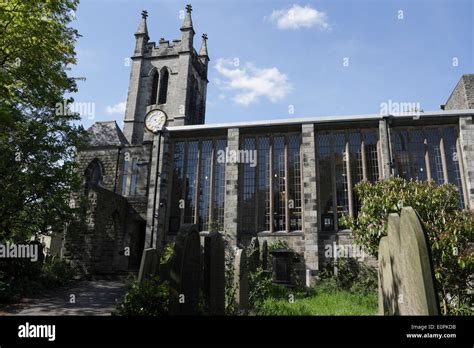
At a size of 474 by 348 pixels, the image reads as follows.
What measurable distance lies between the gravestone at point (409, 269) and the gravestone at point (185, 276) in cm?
343

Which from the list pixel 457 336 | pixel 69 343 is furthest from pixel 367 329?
pixel 69 343

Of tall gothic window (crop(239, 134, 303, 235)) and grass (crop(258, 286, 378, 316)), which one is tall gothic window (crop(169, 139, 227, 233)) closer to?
tall gothic window (crop(239, 134, 303, 235))

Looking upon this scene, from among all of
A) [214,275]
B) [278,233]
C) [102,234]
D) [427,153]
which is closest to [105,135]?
[102,234]

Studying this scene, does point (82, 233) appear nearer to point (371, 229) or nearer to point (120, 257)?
point (120, 257)

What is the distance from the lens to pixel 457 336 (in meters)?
3.90

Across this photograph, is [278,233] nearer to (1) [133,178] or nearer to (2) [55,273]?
(2) [55,273]

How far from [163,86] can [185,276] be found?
31.7 meters

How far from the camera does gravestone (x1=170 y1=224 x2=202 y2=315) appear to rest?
6.04 metres

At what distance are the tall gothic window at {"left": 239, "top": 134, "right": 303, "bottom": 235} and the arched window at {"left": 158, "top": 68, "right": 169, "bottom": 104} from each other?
55.6 feet

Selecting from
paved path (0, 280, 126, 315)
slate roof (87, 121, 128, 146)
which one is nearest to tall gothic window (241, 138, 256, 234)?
paved path (0, 280, 126, 315)

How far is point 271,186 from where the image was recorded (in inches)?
767

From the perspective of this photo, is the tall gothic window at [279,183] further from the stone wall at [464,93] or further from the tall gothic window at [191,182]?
the stone wall at [464,93]

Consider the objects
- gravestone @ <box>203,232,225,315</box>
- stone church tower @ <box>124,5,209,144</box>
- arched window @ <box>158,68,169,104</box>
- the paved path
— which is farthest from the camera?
arched window @ <box>158,68,169,104</box>

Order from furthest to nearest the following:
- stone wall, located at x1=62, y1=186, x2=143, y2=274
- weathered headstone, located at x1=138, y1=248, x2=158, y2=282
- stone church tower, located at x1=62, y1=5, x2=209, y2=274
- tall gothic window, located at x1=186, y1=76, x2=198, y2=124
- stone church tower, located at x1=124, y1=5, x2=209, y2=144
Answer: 1. tall gothic window, located at x1=186, y1=76, x2=198, y2=124
2. stone church tower, located at x1=124, y1=5, x2=209, y2=144
3. stone church tower, located at x1=62, y1=5, x2=209, y2=274
4. stone wall, located at x1=62, y1=186, x2=143, y2=274
5. weathered headstone, located at x1=138, y1=248, x2=158, y2=282
